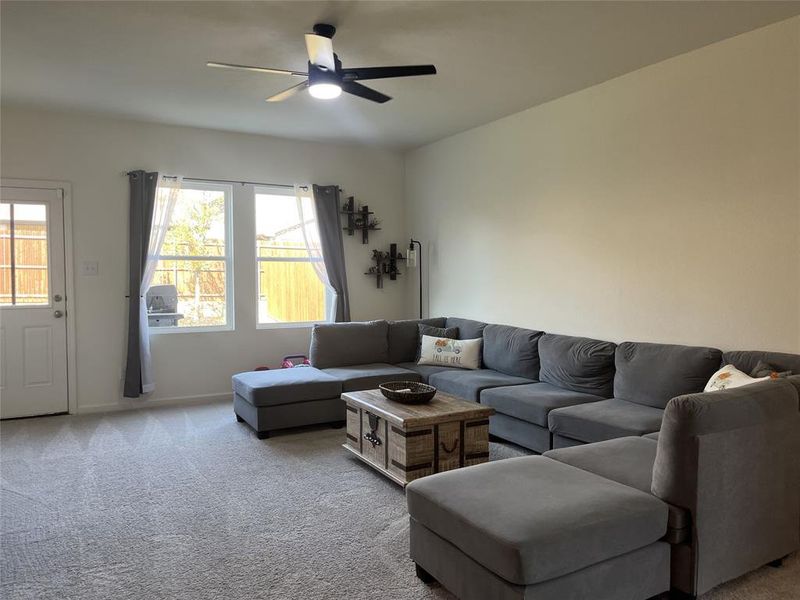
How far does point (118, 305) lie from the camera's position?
5301 mm

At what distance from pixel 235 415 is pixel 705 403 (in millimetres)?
3894

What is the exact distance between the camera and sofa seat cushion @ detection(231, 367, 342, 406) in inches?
169

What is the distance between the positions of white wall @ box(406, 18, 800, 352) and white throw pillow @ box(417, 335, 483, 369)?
0.49m

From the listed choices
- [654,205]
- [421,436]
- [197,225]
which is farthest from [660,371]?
[197,225]

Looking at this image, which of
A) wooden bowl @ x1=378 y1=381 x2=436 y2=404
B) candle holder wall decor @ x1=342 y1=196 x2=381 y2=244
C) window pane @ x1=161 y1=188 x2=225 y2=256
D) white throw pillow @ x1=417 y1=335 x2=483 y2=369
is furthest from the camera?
candle holder wall decor @ x1=342 y1=196 x2=381 y2=244

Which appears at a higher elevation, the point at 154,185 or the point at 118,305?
the point at 154,185

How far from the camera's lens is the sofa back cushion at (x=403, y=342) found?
215 inches

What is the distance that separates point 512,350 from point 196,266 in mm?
3191

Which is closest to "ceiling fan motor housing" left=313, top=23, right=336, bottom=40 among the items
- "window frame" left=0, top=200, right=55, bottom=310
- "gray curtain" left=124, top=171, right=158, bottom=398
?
"gray curtain" left=124, top=171, right=158, bottom=398

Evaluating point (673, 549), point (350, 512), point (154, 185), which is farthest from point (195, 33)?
point (673, 549)

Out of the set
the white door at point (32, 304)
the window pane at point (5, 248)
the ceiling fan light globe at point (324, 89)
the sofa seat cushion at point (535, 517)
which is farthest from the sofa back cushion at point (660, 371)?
the window pane at point (5, 248)

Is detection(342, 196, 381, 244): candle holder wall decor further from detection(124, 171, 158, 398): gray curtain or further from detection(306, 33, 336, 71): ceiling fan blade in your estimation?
detection(306, 33, 336, 71): ceiling fan blade

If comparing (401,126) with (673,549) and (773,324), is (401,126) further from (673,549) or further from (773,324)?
(673,549)

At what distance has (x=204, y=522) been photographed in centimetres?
292
